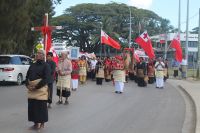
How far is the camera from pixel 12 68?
2497 centimetres

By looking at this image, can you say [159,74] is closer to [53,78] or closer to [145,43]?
[145,43]

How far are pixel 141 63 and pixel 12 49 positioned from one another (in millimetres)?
A: 10185

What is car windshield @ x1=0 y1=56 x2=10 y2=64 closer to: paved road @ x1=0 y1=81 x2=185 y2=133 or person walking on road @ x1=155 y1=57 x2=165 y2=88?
paved road @ x1=0 y1=81 x2=185 y2=133

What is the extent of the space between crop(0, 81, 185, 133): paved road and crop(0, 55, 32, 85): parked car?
20.4 ft

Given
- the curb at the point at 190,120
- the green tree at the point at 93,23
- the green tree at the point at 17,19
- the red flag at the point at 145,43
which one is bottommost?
the curb at the point at 190,120

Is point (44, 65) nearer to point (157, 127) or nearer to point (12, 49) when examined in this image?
point (157, 127)

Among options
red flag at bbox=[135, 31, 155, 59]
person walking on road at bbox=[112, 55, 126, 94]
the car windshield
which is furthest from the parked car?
red flag at bbox=[135, 31, 155, 59]

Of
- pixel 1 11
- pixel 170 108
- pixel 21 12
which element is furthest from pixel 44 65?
pixel 21 12

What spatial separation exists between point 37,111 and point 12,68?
14.7m

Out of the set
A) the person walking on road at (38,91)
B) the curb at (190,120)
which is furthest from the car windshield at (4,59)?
the person walking on road at (38,91)

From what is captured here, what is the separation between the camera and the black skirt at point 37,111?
1057 centimetres

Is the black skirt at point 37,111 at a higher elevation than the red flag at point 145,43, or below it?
below

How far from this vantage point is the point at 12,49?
3397 centimetres

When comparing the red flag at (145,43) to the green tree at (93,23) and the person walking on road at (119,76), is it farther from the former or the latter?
the green tree at (93,23)
